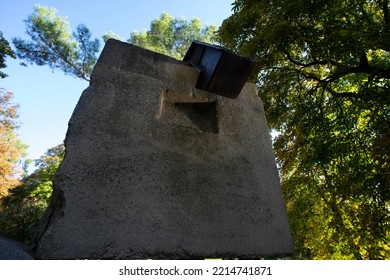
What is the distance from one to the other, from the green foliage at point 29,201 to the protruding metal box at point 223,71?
81.4 inches

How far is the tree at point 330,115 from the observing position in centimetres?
496

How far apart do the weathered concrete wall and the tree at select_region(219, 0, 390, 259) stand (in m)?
3.01

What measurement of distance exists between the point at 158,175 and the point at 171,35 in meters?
19.3

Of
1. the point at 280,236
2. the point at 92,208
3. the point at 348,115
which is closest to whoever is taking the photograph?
the point at 92,208

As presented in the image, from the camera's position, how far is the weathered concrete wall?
1.73 meters

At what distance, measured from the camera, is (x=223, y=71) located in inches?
95.1

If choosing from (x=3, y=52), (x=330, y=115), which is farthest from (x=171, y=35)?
(x=330, y=115)

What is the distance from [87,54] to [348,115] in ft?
52.7

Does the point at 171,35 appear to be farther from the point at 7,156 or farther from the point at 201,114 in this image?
the point at 201,114

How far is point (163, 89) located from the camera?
2357mm
